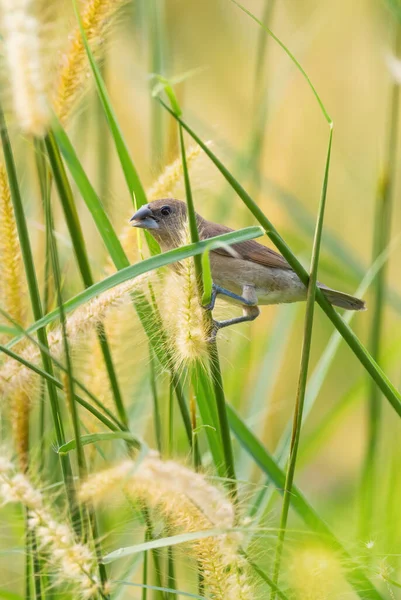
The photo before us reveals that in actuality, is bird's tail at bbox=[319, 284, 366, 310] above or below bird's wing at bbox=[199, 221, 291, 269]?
below

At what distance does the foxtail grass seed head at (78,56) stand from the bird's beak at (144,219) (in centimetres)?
28

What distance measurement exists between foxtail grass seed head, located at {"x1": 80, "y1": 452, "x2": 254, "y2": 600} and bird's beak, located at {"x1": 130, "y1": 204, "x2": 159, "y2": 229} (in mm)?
659

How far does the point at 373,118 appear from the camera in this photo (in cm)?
477

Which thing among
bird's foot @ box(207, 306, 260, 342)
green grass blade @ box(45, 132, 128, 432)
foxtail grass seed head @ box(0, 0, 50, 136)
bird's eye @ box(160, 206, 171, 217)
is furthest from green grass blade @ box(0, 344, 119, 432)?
bird's eye @ box(160, 206, 171, 217)

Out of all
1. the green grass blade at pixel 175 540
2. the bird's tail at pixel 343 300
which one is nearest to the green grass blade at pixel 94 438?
the green grass blade at pixel 175 540

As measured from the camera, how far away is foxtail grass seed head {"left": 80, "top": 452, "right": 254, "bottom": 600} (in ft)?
3.65

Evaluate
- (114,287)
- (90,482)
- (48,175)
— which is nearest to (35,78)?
(48,175)

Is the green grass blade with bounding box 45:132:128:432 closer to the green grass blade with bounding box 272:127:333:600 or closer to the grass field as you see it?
the grass field

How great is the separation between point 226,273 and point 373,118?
112 inches

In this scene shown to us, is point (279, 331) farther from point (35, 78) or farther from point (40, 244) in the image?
point (35, 78)

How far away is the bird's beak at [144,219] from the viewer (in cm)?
176

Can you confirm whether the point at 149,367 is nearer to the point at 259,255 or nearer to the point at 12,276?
the point at 12,276

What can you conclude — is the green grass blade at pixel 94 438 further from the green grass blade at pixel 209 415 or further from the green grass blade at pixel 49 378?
the green grass blade at pixel 209 415

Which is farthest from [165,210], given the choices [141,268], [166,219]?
[141,268]
